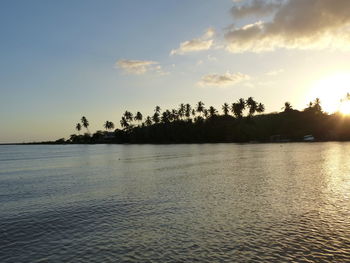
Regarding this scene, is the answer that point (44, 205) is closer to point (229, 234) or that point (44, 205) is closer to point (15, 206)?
point (15, 206)

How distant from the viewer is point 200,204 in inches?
1380

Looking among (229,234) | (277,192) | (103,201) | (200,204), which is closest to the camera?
(229,234)

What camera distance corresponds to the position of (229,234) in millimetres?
23922

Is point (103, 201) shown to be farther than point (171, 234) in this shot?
Yes

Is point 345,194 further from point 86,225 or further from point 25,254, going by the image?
point 25,254

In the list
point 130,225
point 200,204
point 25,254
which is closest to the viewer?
point 25,254

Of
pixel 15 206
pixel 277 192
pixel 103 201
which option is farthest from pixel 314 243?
pixel 15 206

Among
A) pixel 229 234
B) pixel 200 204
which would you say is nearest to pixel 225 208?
pixel 200 204

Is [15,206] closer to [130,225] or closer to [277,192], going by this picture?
[130,225]

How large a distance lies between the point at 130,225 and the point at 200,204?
10.6 meters

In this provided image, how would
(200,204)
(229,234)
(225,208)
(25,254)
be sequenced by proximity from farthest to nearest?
(200,204) → (225,208) → (229,234) → (25,254)

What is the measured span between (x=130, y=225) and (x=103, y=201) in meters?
12.2

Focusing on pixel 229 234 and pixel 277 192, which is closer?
pixel 229 234

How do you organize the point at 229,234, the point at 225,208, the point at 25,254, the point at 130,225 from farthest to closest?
1. the point at 225,208
2. the point at 130,225
3. the point at 229,234
4. the point at 25,254
